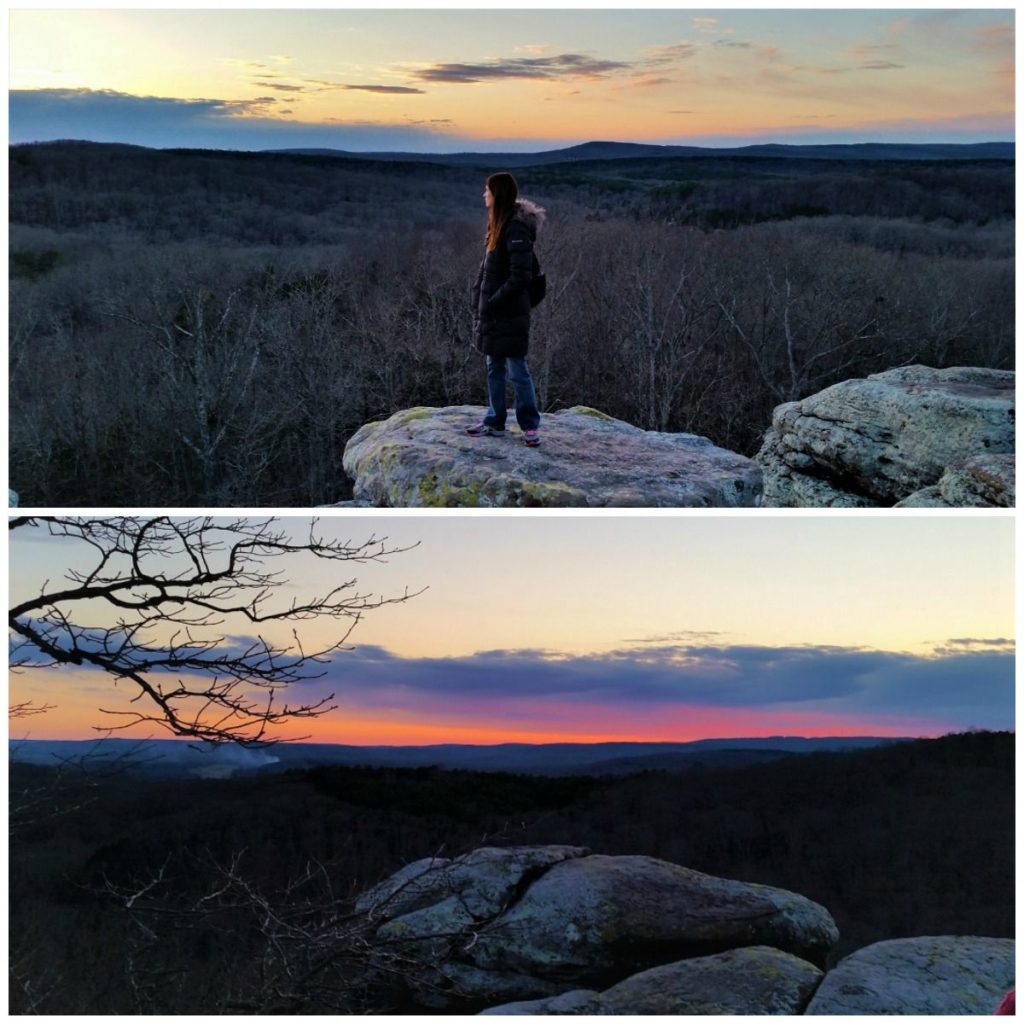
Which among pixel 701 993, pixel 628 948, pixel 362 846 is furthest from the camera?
pixel 362 846

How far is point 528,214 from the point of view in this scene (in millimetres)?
6641

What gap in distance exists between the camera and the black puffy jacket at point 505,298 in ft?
21.9

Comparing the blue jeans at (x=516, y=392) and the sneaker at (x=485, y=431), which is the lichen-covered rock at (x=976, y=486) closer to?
the blue jeans at (x=516, y=392)

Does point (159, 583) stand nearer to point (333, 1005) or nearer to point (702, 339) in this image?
point (333, 1005)

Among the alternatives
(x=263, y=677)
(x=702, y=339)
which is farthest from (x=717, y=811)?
(x=702, y=339)

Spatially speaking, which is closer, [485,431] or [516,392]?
[516,392]


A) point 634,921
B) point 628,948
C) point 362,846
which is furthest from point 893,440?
point 362,846

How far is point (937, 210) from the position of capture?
5444 centimetres

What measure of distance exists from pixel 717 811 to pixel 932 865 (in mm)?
1490

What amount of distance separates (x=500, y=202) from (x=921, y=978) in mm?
5768

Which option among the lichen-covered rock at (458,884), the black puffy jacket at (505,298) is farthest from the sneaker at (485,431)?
the lichen-covered rock at (458,884)

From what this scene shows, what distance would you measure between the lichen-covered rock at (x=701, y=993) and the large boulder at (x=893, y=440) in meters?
3.48

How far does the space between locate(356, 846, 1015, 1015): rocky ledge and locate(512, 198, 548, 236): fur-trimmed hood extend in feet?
14.3

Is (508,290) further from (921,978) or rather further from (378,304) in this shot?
(378,304)
